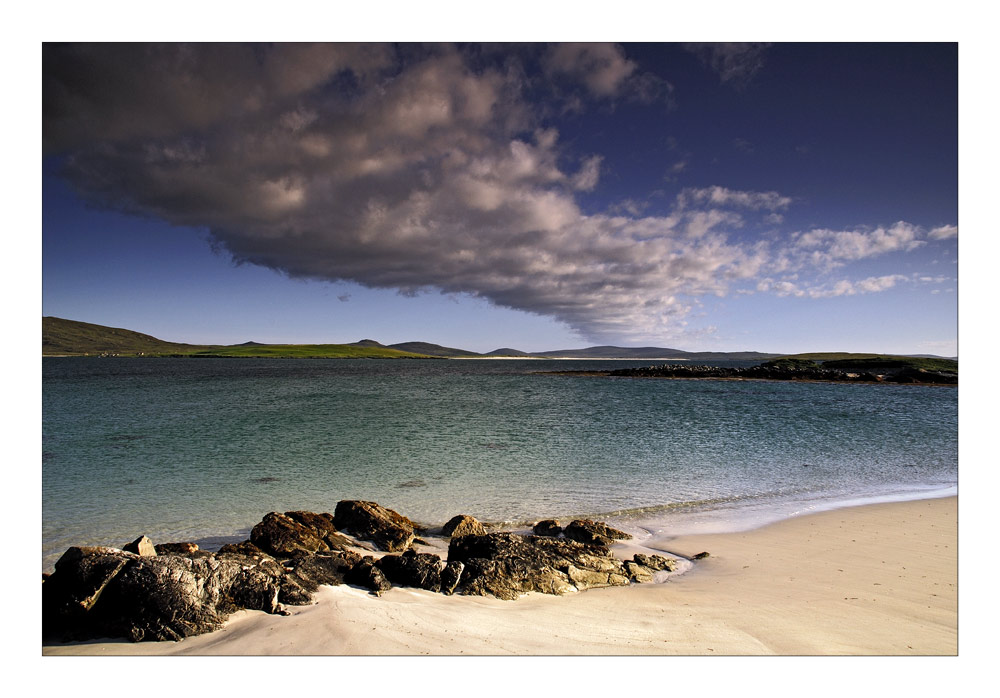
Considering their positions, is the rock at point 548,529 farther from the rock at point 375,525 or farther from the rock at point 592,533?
the rock at point 375,525

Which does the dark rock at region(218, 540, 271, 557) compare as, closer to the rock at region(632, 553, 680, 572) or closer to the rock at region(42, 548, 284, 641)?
the rock at region(42, 548, 284, 641)

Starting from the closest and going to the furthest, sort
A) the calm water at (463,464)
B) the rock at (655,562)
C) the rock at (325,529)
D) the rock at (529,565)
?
the rock at (529,565) < the rock at (655,562) < the rock at (325,529) < the calm water at (463,464)

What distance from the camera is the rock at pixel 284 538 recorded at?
6.94m

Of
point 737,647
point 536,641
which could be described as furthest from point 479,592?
point 737,647

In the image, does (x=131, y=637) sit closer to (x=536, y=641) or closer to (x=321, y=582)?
(x=321, y=582)

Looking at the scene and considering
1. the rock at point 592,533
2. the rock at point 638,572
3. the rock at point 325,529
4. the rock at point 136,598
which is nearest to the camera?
the rock at point 136,598

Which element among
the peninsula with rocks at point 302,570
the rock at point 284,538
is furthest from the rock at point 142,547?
the rock at point 284,538

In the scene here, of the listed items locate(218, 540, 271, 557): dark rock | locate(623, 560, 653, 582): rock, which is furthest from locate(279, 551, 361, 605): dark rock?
locate(623, 560, 653, 582): rock

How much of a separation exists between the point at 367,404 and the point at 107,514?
76.1 feet

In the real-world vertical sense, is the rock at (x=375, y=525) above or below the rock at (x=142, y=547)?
below

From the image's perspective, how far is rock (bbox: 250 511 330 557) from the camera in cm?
694

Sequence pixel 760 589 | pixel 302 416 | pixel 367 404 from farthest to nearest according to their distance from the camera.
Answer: pixel 367 404
pixel 302 416
pixel 760 589

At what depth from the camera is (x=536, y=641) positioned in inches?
178

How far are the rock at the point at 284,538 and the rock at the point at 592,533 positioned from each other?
4105mm
